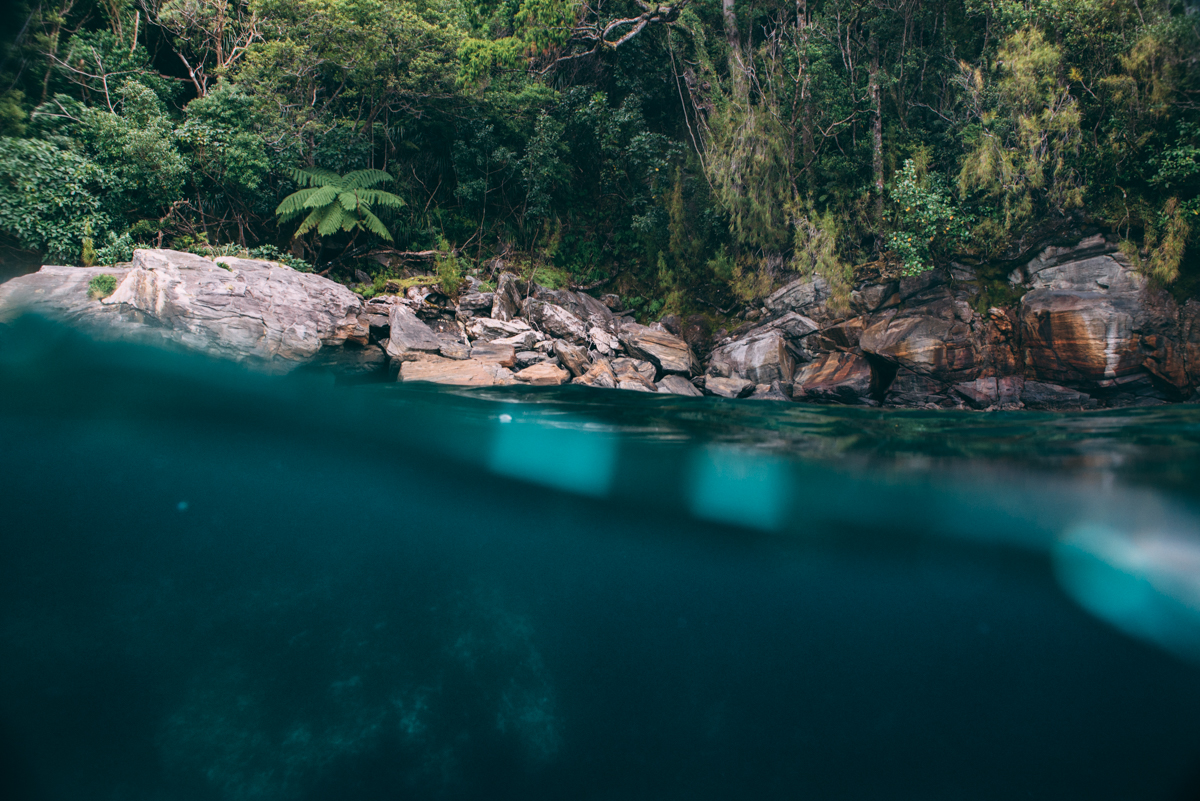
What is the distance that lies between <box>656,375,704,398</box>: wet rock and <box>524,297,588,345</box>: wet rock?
83.6 inches

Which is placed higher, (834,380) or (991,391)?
(834,380)

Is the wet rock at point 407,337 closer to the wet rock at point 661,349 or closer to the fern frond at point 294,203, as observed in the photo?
the fern frond at point 294,203

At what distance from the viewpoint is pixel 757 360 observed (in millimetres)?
14711

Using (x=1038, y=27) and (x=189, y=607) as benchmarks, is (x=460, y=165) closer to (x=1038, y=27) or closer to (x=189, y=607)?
(x=189, y=607)

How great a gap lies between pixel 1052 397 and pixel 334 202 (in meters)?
17.0

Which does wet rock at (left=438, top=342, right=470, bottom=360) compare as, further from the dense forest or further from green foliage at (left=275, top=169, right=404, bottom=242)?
green foliage at (left=275, top=169, right=404, bottom=242)

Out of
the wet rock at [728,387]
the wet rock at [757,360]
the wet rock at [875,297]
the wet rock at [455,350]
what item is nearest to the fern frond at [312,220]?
the wet rock at [455,350]

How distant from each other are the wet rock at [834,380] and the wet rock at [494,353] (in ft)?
22.8

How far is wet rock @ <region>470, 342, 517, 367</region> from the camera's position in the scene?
12.1 metres

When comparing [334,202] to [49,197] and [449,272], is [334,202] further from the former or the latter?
[49,197]

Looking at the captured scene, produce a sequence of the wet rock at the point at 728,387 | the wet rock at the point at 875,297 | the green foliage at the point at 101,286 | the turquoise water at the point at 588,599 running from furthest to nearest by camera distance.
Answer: the wet rock at the point at 875,297, the wet rock at the point at 728,387, the green foliage at the point at 101,286, the turquoise water at the point at 588,599

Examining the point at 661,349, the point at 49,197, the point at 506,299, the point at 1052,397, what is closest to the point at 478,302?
the point at 506,299

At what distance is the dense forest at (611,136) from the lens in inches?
468

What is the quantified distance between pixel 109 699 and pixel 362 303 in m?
7.71
